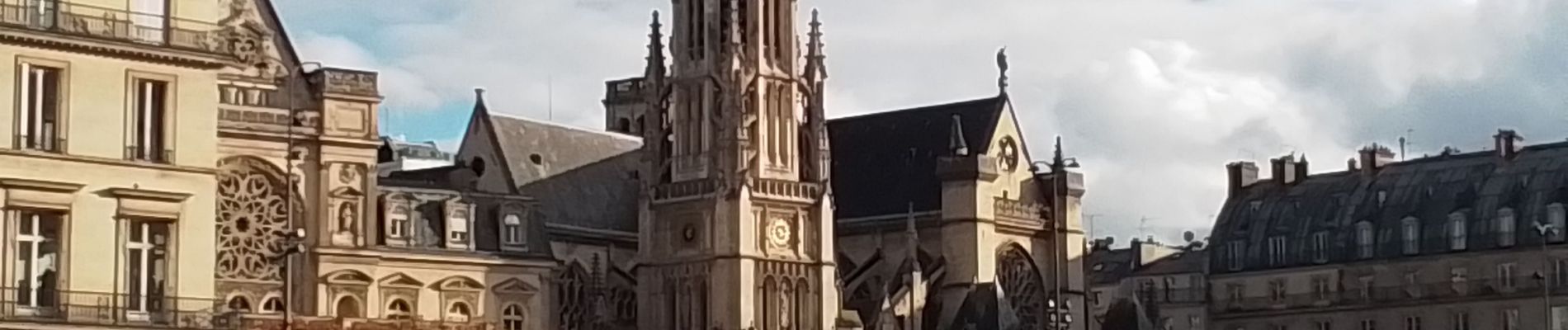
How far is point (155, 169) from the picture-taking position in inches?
2023

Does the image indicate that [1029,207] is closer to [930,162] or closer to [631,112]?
[930,162]

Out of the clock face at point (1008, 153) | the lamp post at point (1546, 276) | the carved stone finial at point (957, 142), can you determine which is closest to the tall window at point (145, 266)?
the carved stone finial at point (957, 142)

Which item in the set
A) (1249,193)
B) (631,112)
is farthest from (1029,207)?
(1249,193)

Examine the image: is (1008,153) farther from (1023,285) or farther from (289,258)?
(289,258)

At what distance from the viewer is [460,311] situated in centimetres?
8400

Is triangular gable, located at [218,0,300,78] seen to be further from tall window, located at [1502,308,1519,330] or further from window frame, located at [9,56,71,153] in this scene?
tall window, located at [1502,308,1519,330]

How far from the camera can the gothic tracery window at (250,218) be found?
74.9m

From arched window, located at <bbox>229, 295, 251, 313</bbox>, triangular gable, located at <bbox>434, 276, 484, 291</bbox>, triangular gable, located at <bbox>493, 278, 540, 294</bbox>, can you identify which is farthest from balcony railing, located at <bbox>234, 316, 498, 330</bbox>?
triangular gable, located at <bbox>493, 278, 540, 294</bbox>

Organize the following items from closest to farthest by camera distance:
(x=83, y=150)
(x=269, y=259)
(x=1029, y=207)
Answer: (x=83, y=150)
(x=269, y=259)
(x=1029, y=207)

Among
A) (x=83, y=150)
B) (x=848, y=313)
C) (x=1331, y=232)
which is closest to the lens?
(x=83, y=150)

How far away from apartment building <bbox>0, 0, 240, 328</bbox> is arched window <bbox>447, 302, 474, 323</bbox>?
30245 mm

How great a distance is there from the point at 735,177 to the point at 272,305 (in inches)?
731

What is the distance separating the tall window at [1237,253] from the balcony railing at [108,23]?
255 ft

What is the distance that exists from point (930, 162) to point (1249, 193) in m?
24.9
